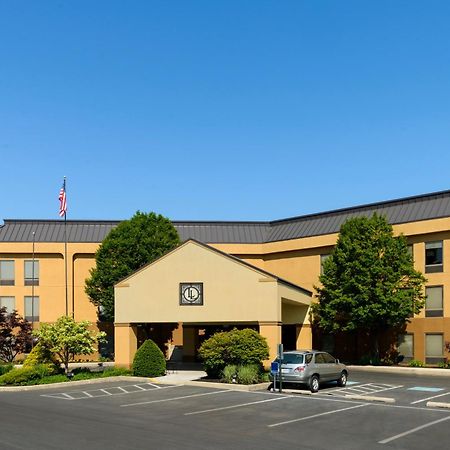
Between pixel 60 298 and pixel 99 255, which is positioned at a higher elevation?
pixel 99 255

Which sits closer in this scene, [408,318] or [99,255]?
[408,318]

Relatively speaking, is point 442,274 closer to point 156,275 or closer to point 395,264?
point 395,264

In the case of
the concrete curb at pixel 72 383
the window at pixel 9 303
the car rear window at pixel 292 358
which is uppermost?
the window at pixel 9 303

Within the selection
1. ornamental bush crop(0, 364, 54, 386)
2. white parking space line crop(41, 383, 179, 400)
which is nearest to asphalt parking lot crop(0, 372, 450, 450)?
white parking space line crop(41, 383, 179, 400)

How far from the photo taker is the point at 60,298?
184 feet

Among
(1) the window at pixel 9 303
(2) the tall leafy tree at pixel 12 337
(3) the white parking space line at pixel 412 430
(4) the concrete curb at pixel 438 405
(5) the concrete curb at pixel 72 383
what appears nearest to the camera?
(3) the white parking space line at pixel 412 430

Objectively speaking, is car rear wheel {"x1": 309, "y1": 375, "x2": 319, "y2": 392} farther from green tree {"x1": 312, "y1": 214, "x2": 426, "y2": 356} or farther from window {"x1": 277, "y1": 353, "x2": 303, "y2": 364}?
green tree {"x1": 312, "y1": 214, "x2": 426, "y2": 356}

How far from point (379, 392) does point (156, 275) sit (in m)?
14.6

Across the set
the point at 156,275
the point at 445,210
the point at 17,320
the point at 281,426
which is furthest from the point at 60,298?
the point at 281,426

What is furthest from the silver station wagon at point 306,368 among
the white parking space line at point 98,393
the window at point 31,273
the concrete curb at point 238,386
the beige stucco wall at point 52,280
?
the window at point 31,273

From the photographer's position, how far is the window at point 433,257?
4359cm

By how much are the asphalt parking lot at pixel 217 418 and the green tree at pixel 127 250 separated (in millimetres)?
18715

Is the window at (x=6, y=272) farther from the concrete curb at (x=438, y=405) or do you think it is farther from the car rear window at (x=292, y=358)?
the concrete curb at (x=438, y=405)

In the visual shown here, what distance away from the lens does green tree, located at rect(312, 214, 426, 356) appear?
135 ft
